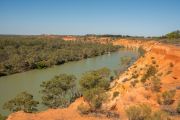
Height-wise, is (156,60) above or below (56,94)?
above

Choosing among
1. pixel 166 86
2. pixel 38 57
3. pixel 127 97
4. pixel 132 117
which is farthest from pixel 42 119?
pixel 38 57

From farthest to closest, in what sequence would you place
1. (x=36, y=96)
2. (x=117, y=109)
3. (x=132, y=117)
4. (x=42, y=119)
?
(x=36, y=96), (x=117, y=109), (x=42, y=119), (x=132, y=117)

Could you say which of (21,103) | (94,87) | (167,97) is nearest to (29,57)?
(94,87)

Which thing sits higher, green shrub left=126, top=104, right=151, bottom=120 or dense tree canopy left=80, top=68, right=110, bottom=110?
green shrub left=126, top=104, right=151, bottom=120

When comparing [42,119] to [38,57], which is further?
[38,57]

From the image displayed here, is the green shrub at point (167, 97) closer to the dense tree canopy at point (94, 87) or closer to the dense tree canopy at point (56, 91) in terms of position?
the dense tree canopy at point (94, 87)

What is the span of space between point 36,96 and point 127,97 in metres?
20.9

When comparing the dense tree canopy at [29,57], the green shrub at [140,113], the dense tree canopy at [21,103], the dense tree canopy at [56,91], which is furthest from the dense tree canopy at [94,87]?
the dense tree canopy at [29,57]

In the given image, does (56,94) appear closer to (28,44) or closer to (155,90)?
(155,90)

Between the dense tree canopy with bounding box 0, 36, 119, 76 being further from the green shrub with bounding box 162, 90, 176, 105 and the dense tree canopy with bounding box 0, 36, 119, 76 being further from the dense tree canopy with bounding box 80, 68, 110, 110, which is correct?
the green shrub with bounding box 162, 90, 176, 105

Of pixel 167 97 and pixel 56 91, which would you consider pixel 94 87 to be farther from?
pixel 167 97

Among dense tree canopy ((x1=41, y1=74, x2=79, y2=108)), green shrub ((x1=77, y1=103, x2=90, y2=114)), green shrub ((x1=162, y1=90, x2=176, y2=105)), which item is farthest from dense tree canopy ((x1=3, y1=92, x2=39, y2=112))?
green shrub ((x1=162, y1=90, x2=176, y2=105))

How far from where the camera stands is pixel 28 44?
9906 cm

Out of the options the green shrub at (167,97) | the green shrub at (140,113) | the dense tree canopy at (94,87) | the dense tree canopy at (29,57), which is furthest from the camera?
the dense tree canopy at (29,57)
